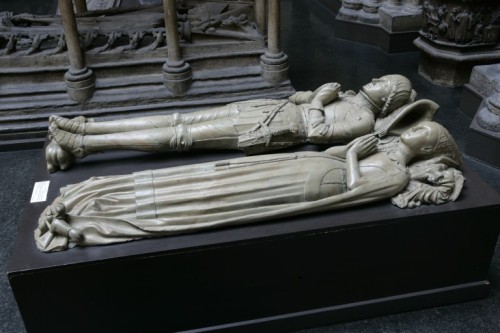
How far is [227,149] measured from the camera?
341 cm

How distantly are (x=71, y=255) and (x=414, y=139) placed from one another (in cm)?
196

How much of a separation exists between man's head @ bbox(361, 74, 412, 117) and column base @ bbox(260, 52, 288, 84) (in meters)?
1.79

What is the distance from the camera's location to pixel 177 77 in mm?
4945

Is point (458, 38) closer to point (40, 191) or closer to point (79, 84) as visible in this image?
point (79, 84)

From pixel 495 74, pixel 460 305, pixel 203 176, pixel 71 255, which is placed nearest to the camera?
pixel 71 255

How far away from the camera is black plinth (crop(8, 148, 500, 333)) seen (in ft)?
8.64

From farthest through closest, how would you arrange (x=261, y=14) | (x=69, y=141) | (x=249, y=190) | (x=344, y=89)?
(x=344, y=89), (x=261, y=14), (x=69, y=141), (x=249, y=190)

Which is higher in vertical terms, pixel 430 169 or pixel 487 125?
pixel 430 169

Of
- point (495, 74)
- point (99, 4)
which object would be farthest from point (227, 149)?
point (99, 4)

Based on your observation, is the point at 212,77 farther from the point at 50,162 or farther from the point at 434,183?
the point at 434,183

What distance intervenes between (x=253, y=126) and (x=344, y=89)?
271 centimetres

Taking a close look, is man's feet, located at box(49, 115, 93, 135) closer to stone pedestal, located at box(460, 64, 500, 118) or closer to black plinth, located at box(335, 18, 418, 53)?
stone pedestal, located at box(460, 64, 500, 118)

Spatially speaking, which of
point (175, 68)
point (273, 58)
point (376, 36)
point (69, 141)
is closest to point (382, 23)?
point (376, 36)

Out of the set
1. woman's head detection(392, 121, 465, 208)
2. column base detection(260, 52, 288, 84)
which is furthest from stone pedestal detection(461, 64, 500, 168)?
column base detection(260, 52, 288, 84)
